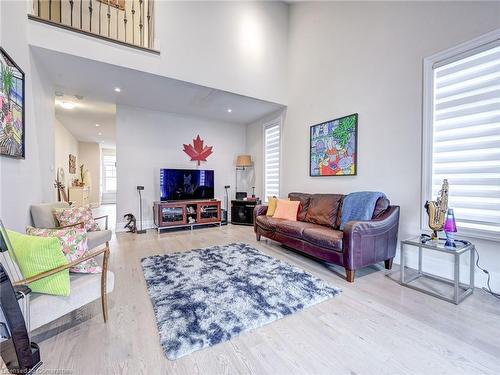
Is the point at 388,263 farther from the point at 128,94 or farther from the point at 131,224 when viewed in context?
the point at 128,94

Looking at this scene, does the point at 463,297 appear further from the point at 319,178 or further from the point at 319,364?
A: the point at 319,178

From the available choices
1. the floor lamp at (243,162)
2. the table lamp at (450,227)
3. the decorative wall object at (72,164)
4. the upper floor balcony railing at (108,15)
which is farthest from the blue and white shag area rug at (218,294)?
the decorative wall object at (72,164)

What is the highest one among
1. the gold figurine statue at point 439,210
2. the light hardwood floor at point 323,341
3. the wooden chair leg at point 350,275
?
the gold figurine statue at point 439,210

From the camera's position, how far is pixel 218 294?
210 centimetres

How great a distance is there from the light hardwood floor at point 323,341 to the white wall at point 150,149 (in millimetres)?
3047

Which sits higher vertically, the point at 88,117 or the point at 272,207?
the point at 88,117

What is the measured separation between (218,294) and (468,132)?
2.95 metres

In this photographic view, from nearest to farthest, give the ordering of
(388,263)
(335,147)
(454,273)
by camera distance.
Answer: (454,273)
(388,263)
(335,147)

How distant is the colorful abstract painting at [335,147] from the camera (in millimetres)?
3378

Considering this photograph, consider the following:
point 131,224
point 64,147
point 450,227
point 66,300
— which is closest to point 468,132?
point 450,227

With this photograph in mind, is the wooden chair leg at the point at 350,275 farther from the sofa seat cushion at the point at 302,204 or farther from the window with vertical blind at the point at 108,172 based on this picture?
the window with vertical blind at the point at 108,172

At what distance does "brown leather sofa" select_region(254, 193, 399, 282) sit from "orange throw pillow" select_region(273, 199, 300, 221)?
0.20 meters

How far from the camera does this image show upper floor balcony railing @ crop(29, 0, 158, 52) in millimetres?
3445

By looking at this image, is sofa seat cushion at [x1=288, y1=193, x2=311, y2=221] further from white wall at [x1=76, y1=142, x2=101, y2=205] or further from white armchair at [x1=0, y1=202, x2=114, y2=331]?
white wall at [x1=76, y1=142, x2=101, y2=205]
